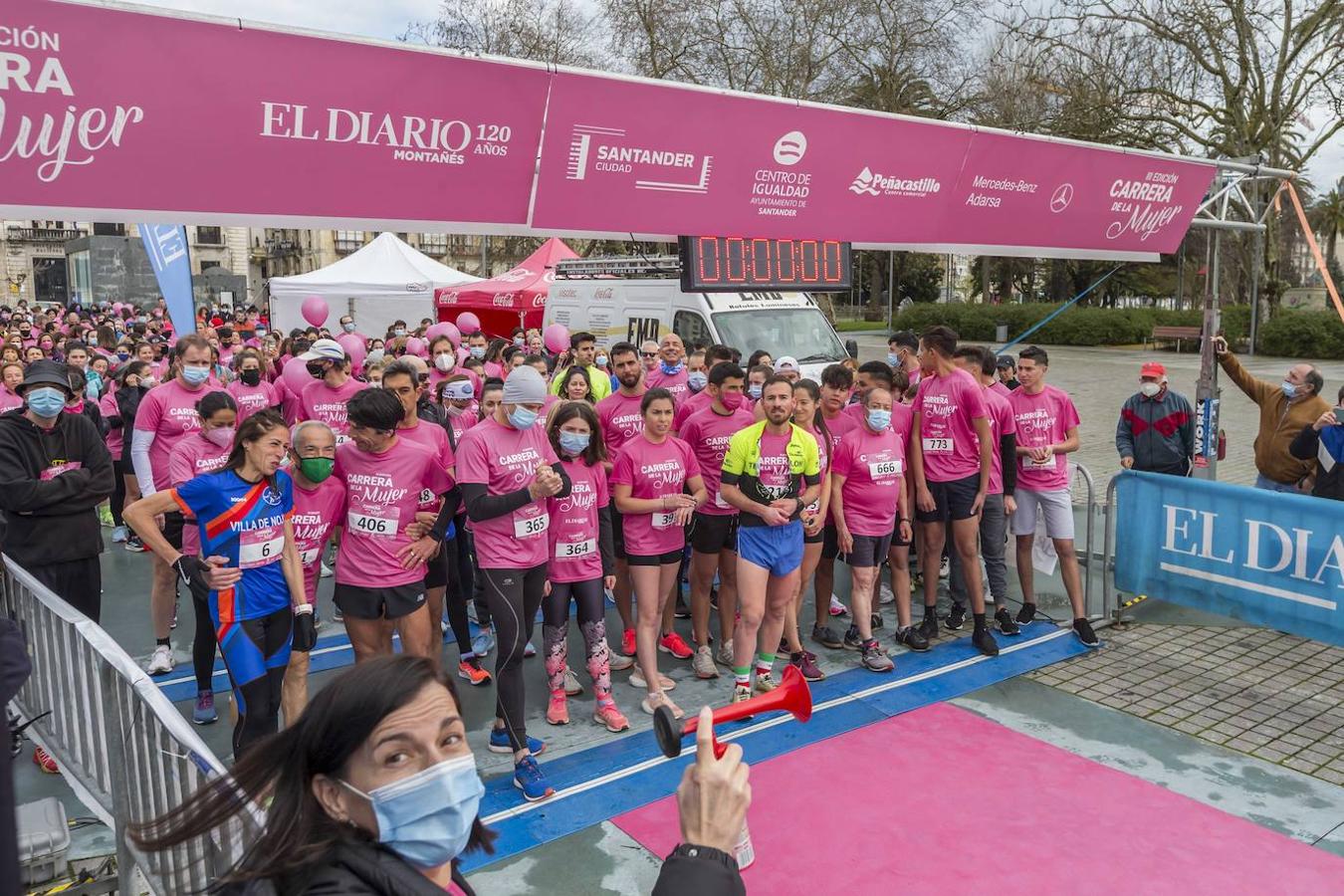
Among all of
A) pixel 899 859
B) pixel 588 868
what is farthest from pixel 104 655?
pixel 899 859

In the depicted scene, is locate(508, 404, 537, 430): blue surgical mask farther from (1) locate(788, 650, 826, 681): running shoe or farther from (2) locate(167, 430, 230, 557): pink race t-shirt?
(1) locate(788, 650, 826, 681): running shoe

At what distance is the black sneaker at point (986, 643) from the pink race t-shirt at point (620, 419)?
2.72 m

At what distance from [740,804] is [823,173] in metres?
5.11

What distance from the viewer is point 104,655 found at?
3.42 metres

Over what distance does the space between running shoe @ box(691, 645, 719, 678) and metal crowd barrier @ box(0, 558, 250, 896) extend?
11.4ft

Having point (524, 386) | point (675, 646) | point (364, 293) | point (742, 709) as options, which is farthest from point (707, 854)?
point (364, 293)

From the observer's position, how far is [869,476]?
656 centimetres

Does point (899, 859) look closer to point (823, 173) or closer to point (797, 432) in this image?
point (797, 432)

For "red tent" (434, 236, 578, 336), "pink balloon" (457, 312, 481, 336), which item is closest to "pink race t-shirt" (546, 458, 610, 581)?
"pink balloon" (457, 312, 481, 336)

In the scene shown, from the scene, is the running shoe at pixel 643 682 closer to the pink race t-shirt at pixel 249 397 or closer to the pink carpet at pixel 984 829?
the pink carpet at pixel 984 829

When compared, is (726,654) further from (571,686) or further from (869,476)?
(869,476)

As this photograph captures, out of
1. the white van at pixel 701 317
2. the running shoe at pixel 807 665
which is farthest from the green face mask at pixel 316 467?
the white van at pixel 701 317

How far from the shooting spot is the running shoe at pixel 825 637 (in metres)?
7.05

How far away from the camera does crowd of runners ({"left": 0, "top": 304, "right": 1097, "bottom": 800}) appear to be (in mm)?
4816
